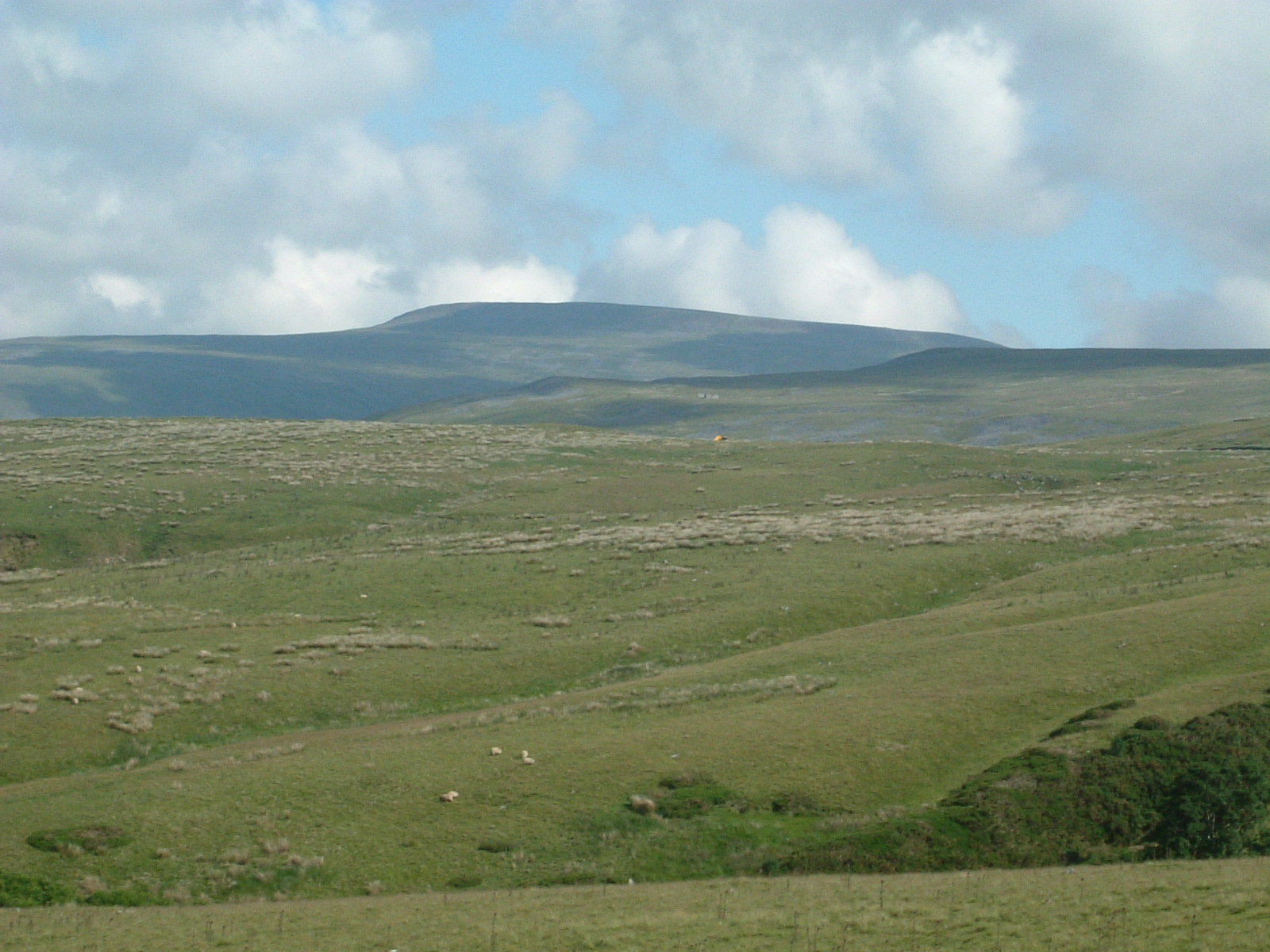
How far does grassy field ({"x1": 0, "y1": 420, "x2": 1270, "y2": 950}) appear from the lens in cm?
2459

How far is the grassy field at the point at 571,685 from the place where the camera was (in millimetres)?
24594

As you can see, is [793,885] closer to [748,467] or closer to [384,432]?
[748,467]

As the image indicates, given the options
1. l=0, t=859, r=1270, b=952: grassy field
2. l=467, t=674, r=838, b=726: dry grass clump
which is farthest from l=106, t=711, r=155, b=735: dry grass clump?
l=0, t=859, r=1270, b=952: grassy field

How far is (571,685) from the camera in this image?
148ft

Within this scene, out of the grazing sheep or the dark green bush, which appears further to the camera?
the grazing sheep

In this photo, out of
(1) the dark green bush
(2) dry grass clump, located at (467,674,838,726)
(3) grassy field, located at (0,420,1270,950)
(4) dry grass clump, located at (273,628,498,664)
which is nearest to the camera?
(3) grassy field, located at (0,420,1270,950)

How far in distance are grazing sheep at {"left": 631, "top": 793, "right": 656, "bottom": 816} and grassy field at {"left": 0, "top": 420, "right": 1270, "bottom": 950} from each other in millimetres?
315

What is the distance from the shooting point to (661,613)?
55812 mm

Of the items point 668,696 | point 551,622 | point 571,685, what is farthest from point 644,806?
point 551,622

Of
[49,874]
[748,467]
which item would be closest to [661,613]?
[49,874]

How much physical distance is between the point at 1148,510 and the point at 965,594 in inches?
961

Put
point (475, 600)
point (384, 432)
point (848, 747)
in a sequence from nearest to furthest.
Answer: point (848, 747), point (475, 600), point (384, 432)

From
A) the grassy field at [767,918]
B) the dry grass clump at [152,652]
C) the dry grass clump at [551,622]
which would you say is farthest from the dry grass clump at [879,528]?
the grassy field at [767,918]

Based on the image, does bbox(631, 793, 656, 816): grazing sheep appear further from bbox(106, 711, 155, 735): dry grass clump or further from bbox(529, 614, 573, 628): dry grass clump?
bbox(529, 614, 573, 628): dry grass clump
